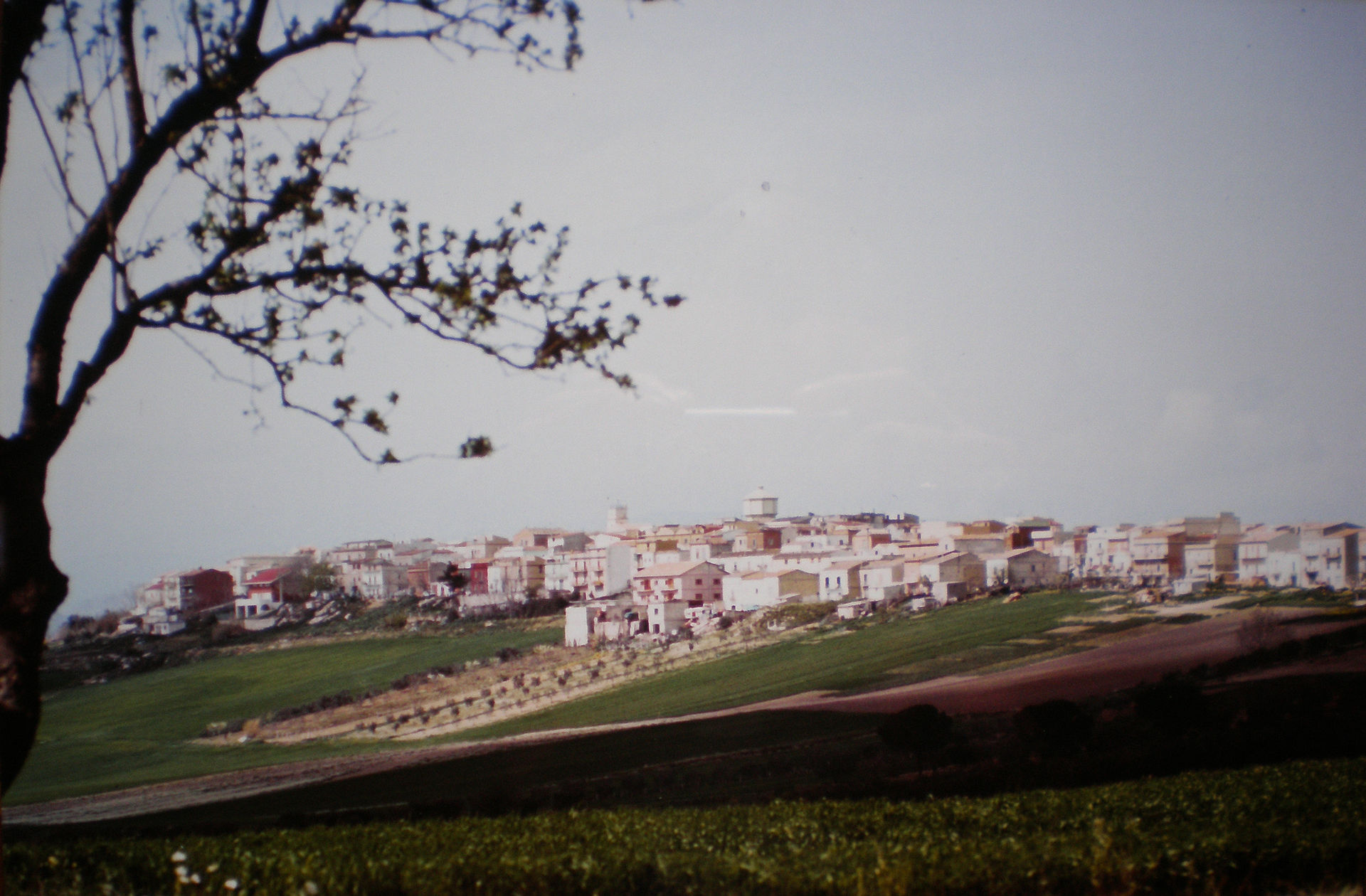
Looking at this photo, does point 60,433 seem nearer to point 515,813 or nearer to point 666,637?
point 515,813

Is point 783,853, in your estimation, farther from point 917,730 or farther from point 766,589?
point 766,589

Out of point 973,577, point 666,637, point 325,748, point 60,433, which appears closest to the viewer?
point 60,433

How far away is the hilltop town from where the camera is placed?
5.33 meters

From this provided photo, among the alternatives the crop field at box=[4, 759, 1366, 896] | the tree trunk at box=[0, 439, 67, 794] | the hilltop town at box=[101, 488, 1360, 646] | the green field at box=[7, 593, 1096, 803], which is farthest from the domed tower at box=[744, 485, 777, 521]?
the tree trunk at box=[0, 439, 67, 794]

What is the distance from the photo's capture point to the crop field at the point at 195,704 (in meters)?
4.74

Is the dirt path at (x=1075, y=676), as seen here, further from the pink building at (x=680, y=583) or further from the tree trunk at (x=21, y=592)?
the tree trunk at (x=21, y=592)

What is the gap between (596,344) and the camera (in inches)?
186

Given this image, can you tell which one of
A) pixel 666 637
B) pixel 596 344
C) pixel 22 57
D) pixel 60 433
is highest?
Answer: pixel 22 57

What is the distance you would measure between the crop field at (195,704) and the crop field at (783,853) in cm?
49

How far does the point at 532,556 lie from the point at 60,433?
2.49m

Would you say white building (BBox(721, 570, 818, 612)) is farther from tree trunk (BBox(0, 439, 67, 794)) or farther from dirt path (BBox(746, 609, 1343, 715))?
tree trunk (BBox(0, 439, 67, 794))

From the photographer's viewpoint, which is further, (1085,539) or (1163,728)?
(1085,539)

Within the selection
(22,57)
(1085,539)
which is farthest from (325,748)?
(1085,539)

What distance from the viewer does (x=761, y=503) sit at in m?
5.73
